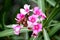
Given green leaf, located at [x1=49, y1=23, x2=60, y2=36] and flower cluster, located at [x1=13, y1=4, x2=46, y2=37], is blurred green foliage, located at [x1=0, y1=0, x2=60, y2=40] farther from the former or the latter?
flower cluster, located at [x1=13, y1=4, x2=46, y2=37]

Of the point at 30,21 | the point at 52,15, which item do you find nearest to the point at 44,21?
the point at 52,15

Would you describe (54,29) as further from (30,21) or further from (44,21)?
(30,21)

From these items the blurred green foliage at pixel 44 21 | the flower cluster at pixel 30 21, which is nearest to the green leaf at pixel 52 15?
the blurred green foliage at pixel 44 21

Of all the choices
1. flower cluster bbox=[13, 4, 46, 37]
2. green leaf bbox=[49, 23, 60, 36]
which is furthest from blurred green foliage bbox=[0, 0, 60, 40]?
flower cluster bbox=[13, 4, 46, 37]

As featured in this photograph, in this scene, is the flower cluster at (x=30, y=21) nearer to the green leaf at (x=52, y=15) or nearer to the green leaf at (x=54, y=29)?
the green leaf at (x=52, y=15)

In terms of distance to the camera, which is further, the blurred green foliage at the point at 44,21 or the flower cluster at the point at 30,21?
the blurred green foliage at the point at 44,21

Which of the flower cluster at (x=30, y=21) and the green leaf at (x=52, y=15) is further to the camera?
the green leaf at (x=52, y=15)

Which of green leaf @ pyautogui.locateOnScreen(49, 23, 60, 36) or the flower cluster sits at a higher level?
the flower cluster

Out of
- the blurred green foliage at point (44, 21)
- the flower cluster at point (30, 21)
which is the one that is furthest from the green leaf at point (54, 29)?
the flower cluster at point (30, 21)

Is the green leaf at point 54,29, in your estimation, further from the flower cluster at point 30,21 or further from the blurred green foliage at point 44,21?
the flower cluster at point 30,21

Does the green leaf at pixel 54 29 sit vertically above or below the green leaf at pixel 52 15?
below

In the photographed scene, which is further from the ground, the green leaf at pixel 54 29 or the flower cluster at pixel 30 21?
the flower cluster at pixel 30 21

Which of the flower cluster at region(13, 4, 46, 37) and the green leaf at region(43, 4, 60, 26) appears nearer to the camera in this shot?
the flower cluster at region(13, 4, 46, 37)

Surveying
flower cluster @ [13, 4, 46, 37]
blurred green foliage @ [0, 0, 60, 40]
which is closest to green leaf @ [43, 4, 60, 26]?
blurred green foliage @ [0, 0, 60, 40]
